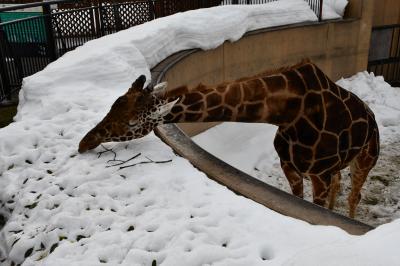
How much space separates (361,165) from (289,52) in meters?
6.57

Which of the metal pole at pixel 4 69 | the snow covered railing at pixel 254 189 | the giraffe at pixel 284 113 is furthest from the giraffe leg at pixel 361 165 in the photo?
the metal pole at pixel 4 69

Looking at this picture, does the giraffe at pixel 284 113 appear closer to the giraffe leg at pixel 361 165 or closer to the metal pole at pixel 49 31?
the giraffe leg at pixel 361 165

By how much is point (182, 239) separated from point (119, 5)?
8232 millimetres

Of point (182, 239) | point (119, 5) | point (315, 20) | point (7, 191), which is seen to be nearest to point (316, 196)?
point (182, 239)

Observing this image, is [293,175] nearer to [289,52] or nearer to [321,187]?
[321,187]

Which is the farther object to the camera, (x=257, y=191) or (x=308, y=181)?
(x=308, y=181)

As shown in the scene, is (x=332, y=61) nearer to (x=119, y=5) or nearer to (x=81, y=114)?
(x=119, y=5)

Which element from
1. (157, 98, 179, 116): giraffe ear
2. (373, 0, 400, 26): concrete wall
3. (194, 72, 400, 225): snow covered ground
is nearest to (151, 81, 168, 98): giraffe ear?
(157, 98, 179, 116): giraffe ear

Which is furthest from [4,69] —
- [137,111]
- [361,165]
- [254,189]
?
[361,165]

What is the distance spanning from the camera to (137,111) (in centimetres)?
448

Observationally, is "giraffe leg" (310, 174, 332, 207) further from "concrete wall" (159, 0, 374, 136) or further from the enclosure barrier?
the enclosure barrier

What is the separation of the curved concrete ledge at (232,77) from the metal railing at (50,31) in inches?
84.9

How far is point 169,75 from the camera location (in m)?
8.05

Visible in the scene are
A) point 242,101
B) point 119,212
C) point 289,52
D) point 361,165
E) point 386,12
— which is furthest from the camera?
point 386,12
